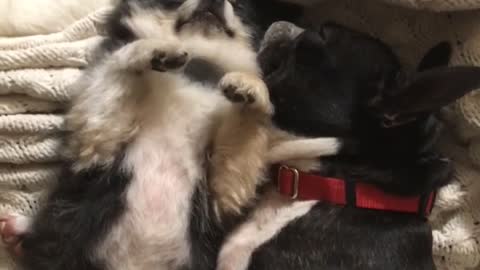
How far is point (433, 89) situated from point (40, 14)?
38.4 inches

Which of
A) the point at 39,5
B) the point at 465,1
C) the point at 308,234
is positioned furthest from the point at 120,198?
the point at 465,1

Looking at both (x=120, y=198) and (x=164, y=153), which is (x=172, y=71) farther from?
(x=120, y=198)

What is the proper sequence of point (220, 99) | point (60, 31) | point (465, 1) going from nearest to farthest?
point (465, 1) → point (220, 99) → point (60, 31)

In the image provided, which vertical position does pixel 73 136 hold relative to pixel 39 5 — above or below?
below

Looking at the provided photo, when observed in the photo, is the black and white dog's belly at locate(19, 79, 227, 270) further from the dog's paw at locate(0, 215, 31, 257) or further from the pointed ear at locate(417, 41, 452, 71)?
the pointed ear at locate(417, 41, 452, 71)

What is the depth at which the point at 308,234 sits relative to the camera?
1.54m

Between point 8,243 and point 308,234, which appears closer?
point 308,234

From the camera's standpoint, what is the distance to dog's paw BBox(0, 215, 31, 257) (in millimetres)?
1657

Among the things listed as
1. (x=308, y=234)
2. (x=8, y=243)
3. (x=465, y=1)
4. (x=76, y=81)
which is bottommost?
(x=8, y=243)

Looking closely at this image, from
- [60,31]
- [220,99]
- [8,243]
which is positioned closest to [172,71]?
[220,99]

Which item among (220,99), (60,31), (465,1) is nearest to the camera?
(465,1)

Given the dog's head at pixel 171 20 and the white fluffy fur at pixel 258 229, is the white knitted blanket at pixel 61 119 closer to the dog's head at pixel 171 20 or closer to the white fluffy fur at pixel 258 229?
the dog's head at pixel 171 20

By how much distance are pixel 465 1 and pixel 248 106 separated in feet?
1.67

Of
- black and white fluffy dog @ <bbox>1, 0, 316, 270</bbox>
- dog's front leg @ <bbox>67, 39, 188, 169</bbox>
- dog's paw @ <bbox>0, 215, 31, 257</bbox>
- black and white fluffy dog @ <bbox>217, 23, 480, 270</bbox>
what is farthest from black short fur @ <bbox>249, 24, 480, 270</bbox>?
dog's paw @ <bbox>0, 215, 31, 257</bbox>
